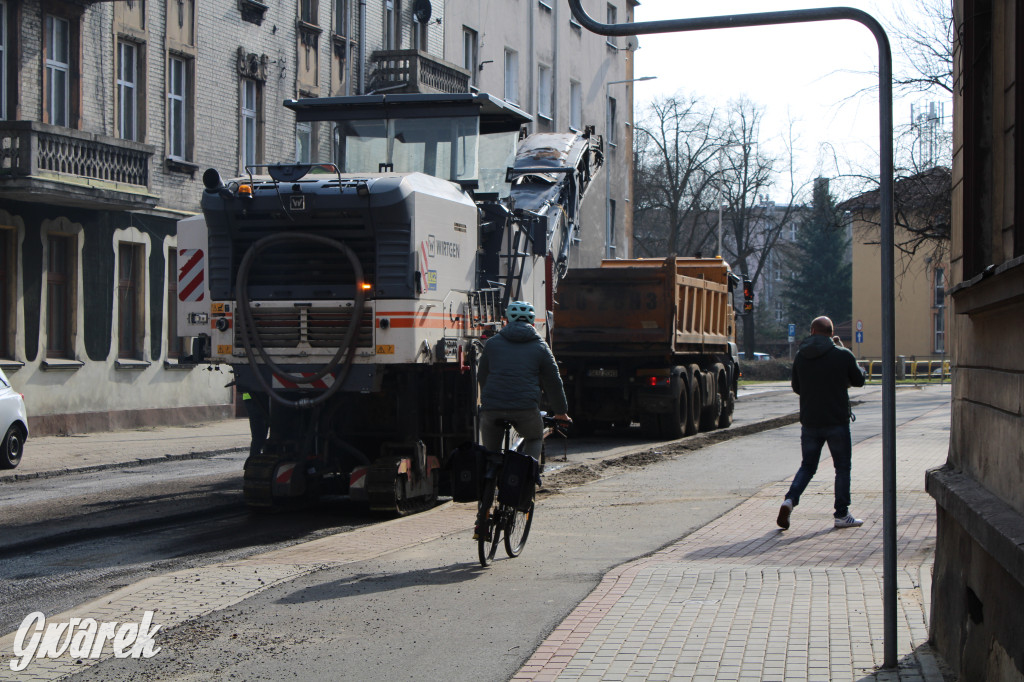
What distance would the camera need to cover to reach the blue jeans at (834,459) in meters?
10.6

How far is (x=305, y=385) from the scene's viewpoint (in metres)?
11.5

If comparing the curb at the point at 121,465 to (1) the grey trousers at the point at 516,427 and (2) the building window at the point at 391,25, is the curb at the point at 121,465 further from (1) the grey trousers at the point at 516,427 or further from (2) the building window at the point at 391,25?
(2) the building window at the point at 391,25

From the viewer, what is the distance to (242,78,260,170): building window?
27594mm

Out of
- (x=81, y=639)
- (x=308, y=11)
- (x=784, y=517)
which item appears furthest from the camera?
(x=308, y=11)

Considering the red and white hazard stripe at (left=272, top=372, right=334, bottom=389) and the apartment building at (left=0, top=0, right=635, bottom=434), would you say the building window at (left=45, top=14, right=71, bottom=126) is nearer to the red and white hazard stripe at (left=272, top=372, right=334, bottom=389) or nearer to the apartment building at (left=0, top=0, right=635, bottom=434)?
the apartment building at (left=0, top=0, right=635, bottom=434)

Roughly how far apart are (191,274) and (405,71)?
19708 mm

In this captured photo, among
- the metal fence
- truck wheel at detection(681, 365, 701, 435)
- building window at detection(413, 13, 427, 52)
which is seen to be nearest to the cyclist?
truck wheel at detection(681, 365, 701, 435)

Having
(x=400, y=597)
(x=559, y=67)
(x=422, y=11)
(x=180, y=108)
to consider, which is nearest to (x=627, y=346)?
(x=180, y=108)

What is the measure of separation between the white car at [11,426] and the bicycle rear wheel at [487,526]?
886 cm

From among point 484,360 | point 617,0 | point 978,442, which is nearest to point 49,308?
point 484,360

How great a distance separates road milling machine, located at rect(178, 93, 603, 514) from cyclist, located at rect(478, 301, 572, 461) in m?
2.17

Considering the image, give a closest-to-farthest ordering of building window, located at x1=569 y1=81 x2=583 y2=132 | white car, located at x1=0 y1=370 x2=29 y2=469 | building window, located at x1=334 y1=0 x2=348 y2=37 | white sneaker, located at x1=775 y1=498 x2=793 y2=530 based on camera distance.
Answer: white sneaker, located at x1=775 y1=498 x2=793 y2=530
white car, located at x1=0 y1=370 x2=29 y2=469
building window, located at x1=334 y1=0 x2=348 y2=37
building window, located at x1=569 y1=81 x2=583 y2=132

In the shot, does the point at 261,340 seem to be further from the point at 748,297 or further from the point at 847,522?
the point at 748,297

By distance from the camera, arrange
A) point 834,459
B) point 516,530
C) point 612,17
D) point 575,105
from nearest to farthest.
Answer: point 516,530 < point 834,459 < point 575,105 < point 612,17
